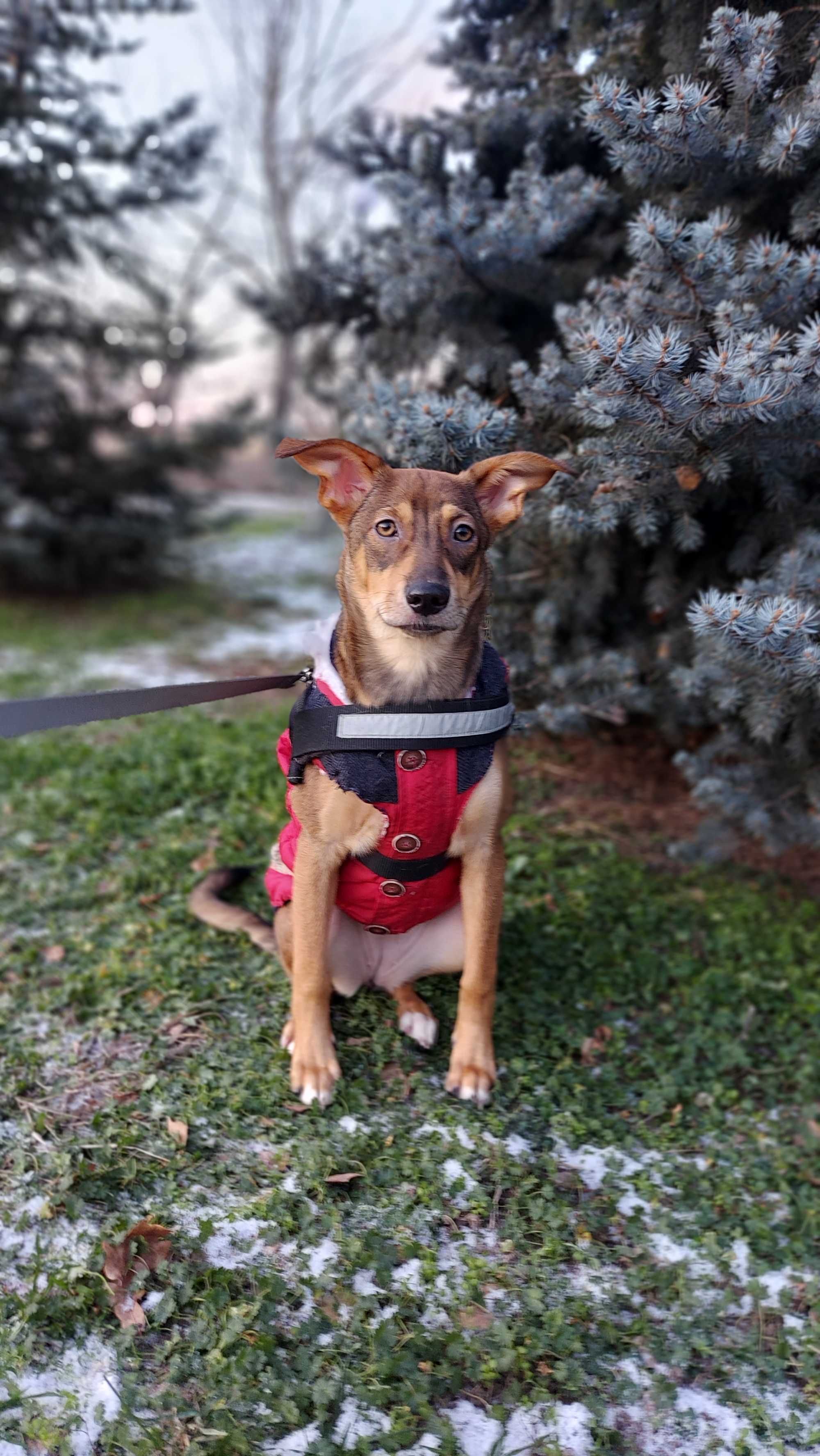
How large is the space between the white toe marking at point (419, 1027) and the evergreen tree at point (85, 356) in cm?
820

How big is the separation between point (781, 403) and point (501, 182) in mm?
2552

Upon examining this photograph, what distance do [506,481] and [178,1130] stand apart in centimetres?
227

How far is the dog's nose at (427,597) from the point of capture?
2639mm

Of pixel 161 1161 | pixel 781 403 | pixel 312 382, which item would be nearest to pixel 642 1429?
pixel 161 1161

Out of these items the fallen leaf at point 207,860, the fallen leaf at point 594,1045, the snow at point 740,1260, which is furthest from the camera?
the fallen leaf at point 207,860

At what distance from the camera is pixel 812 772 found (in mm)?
3953

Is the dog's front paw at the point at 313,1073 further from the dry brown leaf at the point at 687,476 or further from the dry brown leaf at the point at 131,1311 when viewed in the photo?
the dry brown leaf at the point at 687,476

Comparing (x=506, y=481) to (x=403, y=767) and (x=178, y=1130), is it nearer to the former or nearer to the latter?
(x=403, y=767)

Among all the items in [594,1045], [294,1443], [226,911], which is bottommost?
[294,1443]

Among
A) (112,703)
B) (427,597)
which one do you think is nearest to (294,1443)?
(112,703)

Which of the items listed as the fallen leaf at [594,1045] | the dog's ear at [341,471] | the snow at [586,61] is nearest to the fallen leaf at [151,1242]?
the fallen leaf at [594,1045]

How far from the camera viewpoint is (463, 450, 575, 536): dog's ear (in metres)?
2.89

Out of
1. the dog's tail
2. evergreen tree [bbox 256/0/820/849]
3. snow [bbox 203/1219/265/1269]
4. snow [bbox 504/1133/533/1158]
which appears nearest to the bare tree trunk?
evergreen tree [bbox 256/0/820/849]

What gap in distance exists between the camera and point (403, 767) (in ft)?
9.25
